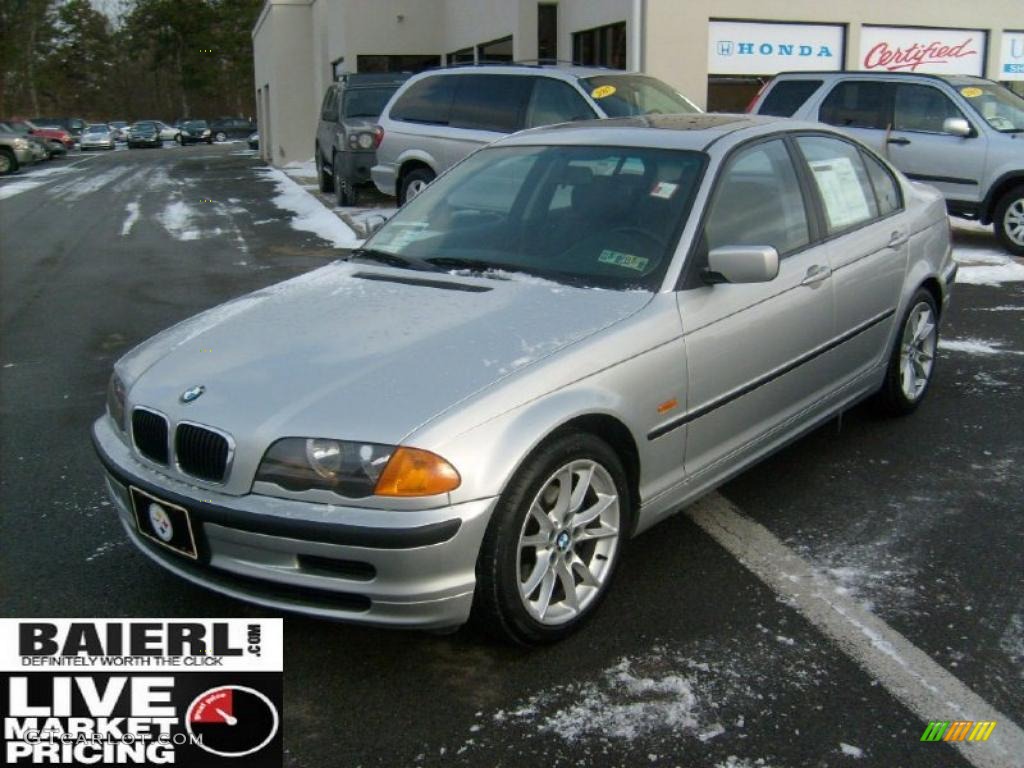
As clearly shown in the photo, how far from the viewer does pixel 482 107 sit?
12062mm

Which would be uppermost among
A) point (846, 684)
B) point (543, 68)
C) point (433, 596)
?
point (543, 68)

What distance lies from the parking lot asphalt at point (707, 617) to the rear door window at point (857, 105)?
5.91 meters

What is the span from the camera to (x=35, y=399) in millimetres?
6133

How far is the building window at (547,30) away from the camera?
19.2 metres

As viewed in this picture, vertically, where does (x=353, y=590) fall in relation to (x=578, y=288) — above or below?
below

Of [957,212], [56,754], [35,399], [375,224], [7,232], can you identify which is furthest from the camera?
[7,232]

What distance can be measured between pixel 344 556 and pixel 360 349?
0.76 meters

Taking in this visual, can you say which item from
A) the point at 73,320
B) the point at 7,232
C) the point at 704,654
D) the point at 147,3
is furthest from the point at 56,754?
the point at 147,3

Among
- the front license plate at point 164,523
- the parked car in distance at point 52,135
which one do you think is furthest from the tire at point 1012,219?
the parked car in distance at point 52,135

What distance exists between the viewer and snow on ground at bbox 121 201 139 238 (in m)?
14.7

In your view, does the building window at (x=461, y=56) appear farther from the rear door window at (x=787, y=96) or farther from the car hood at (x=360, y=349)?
the car hood at (x=360, y=349)

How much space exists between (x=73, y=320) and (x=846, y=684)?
6.96 meters

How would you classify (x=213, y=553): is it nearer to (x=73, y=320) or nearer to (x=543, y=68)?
(x=73, y=320)

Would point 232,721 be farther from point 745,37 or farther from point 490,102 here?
point 745,37
